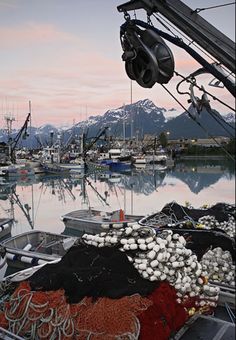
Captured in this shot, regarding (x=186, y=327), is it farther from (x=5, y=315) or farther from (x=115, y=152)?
(x=115, y=152)

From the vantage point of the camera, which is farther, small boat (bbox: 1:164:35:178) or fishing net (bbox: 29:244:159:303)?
small boat (bbox: 1:164:35:178)

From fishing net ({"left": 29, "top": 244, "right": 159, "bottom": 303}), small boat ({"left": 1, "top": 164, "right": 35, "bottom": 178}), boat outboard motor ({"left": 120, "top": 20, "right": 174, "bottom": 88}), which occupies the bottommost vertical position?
small boat ({"left": 1, "top": 164, "right": 35, "bottom": 178})

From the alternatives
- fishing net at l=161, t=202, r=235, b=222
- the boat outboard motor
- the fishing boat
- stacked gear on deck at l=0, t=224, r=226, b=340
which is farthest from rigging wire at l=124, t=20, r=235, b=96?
the fishing boat

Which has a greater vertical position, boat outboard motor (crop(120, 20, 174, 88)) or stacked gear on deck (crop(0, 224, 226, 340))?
boat outboard motor (crop(120, 20, 174, 88))

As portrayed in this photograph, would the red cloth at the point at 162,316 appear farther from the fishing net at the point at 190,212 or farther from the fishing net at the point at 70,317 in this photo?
the fishing net at the point at 190,212

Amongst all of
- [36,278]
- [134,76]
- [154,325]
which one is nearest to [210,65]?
[134,76]

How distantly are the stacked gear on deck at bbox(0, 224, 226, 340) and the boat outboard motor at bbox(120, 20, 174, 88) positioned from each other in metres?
1.72

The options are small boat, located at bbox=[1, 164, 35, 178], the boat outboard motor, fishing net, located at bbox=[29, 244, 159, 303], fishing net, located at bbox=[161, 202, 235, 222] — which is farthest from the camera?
small boat, located at bbox=[1, 164, 35, 178]

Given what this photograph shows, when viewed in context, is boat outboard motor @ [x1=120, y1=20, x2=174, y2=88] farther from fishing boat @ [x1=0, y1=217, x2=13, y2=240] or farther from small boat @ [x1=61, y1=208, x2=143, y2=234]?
fishing boat @ [x1=0, y1=217, x2=13, y2=240]

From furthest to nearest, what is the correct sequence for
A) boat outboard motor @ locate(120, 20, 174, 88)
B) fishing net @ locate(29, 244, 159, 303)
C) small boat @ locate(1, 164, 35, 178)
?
small boat @ locate(1, 164, 35, 178), fishing net @ locate(29, 244, 159, 303), boat outboard motor @ locate(120, 20, 174, 88)

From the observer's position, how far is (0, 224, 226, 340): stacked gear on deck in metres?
3.35

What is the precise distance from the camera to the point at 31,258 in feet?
24.5

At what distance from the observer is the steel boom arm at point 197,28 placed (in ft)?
9.35

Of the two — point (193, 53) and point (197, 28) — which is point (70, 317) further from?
point (197, 28)
